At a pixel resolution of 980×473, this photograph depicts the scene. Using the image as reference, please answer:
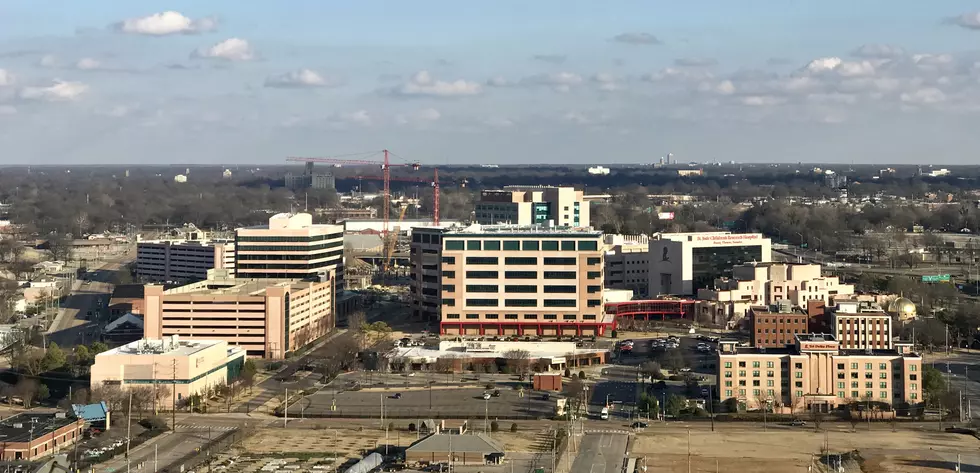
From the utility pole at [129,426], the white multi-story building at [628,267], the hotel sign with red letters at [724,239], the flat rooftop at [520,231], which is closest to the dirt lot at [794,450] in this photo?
the utility pole at [129,426]

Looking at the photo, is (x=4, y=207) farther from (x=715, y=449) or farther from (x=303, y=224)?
(x=715, y=449)

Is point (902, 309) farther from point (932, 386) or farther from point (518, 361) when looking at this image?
point (518, 361)

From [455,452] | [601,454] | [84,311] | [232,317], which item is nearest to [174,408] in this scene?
[232,317]

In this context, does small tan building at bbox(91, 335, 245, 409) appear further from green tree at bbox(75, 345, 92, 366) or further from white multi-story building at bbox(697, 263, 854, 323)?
white multi-story building at bbox(697, 263, 854, 323)

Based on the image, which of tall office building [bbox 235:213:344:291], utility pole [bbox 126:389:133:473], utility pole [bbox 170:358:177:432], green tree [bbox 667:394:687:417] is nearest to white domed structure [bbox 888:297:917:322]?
green tree [bbox 667:394:687:417]

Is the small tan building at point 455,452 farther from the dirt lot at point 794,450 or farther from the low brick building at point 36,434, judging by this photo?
the low brick building at point 36,434

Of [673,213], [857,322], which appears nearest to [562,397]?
[857,322]
